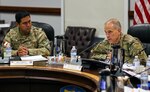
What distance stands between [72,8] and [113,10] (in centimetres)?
76

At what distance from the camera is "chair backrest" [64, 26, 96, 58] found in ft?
17.6

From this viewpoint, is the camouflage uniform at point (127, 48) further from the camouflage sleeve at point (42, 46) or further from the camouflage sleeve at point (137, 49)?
the camouflage sleeve at point (42, 46)

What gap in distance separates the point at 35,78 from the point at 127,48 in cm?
100

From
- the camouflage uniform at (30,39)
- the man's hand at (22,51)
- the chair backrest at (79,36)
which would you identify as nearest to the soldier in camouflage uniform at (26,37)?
the camouflage uniform at (30,39)

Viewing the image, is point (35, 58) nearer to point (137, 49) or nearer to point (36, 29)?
point (36, 29)

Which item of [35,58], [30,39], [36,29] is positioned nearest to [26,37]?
[30,39]

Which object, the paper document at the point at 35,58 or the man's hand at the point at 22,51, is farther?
the man's hand at the point at 22,51

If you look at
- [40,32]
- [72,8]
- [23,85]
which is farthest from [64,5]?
[23,85]

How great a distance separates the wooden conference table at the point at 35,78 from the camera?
3285 millimetres

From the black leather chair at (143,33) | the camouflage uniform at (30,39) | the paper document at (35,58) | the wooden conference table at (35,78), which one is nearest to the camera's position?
the wooden conference table at (35,78)

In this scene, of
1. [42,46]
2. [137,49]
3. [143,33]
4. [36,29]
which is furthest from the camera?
[36,29]

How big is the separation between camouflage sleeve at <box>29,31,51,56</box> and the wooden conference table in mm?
483

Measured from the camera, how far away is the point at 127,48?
11.4ft

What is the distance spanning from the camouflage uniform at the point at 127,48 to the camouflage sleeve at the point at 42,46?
58 centimetres
